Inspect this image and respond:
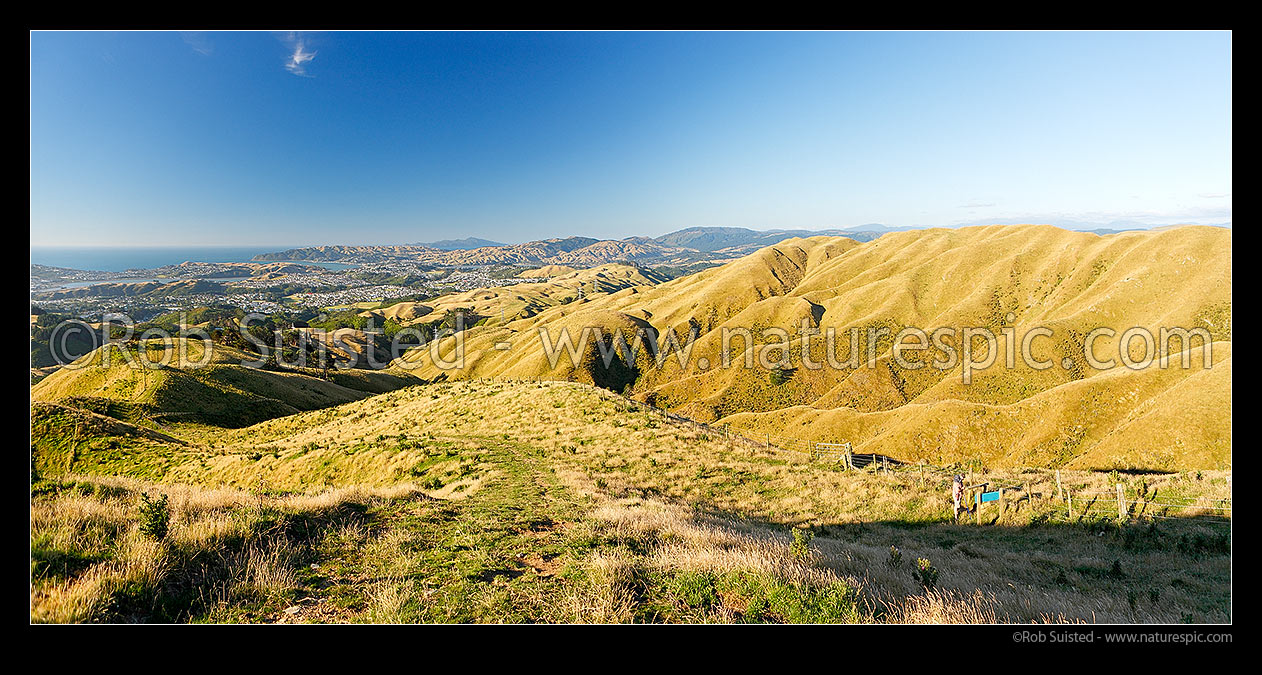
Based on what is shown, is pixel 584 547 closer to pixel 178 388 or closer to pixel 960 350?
pixel 178 388

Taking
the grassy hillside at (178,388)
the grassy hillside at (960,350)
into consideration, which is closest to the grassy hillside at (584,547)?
the grassy hillside at (178,388)

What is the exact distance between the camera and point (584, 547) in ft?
24.1

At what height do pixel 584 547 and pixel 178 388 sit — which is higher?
pixel 584 547

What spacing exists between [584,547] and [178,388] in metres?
46.9

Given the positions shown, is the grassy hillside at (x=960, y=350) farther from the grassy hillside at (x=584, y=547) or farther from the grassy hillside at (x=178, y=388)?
the grassy hillside at (x=178, y=388)

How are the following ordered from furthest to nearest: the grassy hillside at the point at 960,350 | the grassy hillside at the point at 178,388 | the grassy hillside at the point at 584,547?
the grassy hillside at the point at 960,350 < the grassy hillside at the point at 178,388 < the grassy hillside at the point at 584,547

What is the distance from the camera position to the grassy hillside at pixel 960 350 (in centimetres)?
3769

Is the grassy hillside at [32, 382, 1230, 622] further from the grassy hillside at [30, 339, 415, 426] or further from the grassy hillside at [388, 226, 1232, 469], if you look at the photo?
the grassy hillside at [388, 226, 1232, 469]

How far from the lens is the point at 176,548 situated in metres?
5.40

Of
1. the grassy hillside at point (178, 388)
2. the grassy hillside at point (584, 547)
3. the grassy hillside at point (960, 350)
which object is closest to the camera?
the grassy hillside at point (584, 547)

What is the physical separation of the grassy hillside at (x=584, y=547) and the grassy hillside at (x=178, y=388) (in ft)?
59.7

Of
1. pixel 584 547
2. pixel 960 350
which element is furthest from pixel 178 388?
pixel 960 350

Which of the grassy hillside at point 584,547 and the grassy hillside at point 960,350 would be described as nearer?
the grassy hillside at point 584,547
